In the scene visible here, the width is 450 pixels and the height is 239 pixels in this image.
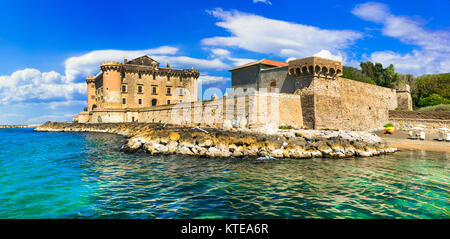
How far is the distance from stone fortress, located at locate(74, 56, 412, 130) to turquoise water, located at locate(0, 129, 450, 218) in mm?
10615

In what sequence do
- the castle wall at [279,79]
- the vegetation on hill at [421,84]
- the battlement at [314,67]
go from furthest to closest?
the vegetation on hill at [421,84], the castle wall at [279,79], the battlement at [314,67]

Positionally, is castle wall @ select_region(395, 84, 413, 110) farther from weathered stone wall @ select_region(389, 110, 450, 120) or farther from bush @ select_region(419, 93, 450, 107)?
bush @ select_region(419, 93, 450, 107)

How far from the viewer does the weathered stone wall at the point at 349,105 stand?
962 inches

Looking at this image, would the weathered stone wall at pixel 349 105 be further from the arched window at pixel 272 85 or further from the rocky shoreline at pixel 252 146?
the rocky shoreline at pixel 252 146

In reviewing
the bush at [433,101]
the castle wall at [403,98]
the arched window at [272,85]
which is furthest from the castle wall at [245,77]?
the bush at [433,101]

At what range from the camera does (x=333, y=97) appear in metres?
25.4

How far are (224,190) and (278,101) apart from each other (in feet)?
53.2

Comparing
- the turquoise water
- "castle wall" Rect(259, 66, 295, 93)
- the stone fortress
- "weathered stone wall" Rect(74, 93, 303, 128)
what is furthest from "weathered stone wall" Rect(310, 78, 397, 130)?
the turquoise water

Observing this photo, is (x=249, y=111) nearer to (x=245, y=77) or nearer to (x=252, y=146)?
(x=252, y=146)

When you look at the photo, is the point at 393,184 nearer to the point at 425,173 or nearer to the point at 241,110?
the point at 425,173

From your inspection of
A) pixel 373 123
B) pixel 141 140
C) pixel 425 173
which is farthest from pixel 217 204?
pixel 373 123

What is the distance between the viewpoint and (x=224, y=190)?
8.13 m

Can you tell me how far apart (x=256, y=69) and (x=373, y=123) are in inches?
610
